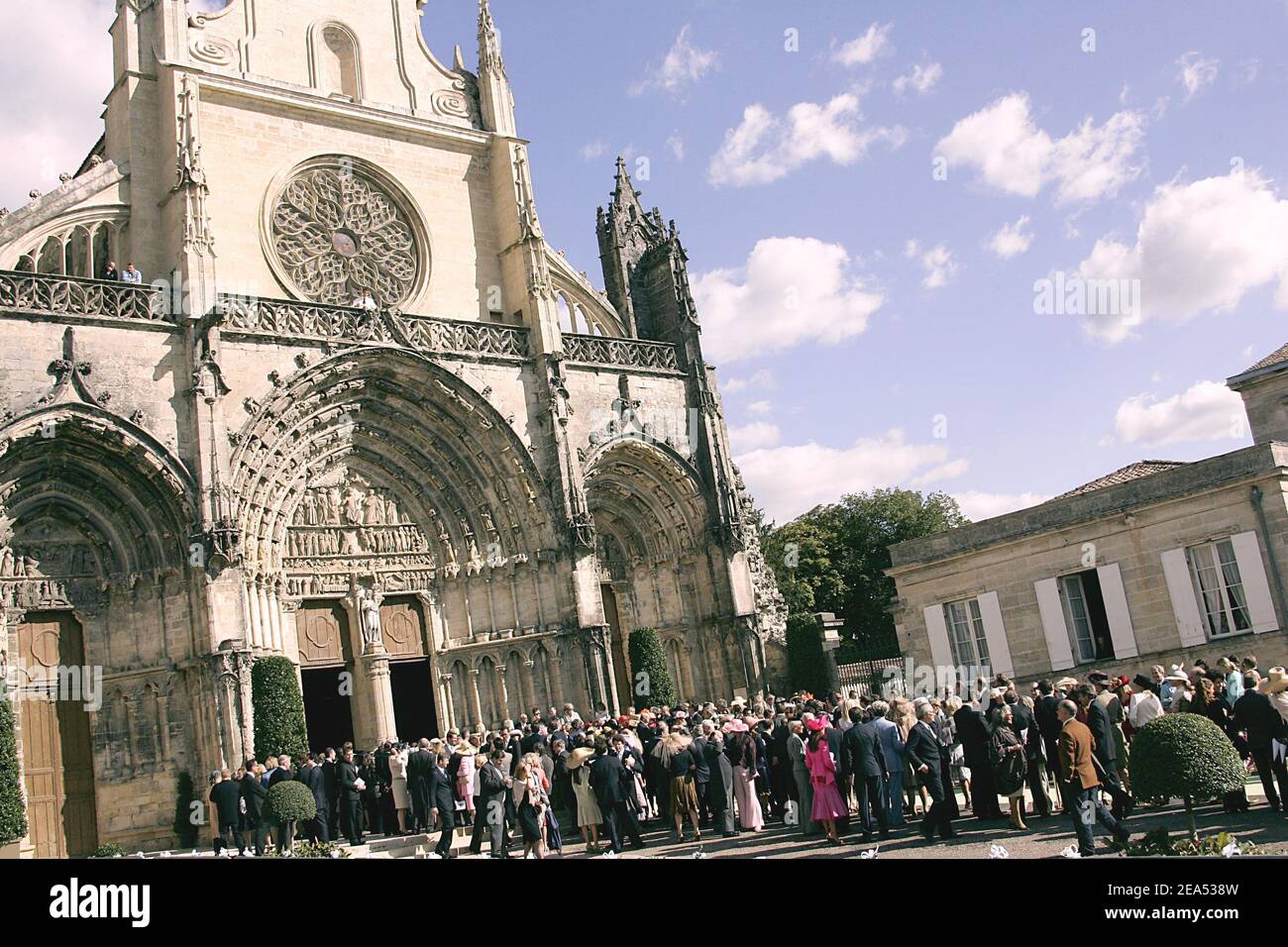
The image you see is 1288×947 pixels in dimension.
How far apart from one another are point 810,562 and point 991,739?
32263 millimetres

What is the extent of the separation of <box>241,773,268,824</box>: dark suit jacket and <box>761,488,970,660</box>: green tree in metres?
29.0

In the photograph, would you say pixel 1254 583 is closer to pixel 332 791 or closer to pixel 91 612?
pixel 332 791

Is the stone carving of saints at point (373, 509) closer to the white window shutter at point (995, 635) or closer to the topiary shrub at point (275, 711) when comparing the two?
the topiary shrub at point (275, 711)

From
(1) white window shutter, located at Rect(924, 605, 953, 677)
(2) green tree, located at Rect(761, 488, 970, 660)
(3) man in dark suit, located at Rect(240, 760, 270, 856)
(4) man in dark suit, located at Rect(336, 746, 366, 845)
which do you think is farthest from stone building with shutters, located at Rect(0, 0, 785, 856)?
(2) green tree, located at Rect(761, 488, 970, 660)

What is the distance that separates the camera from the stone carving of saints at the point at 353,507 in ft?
64.1

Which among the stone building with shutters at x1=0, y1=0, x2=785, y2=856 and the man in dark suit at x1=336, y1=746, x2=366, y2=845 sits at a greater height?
the stone building with shutters at x1=0, y1=0, x2=785, y2=856

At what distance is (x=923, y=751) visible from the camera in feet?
34.9

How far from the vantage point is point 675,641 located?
2303 centimetres

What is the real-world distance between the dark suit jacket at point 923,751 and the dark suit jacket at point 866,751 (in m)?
0.27

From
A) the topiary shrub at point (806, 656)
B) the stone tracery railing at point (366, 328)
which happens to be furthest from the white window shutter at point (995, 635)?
the stone tracery railing at point (366, 328)

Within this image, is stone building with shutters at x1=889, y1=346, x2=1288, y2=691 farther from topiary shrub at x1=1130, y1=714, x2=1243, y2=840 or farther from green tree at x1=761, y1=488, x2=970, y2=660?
green tree at x1=761, y1=488, x2=970, y2=660

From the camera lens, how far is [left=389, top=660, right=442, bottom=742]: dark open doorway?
19953 millimetres

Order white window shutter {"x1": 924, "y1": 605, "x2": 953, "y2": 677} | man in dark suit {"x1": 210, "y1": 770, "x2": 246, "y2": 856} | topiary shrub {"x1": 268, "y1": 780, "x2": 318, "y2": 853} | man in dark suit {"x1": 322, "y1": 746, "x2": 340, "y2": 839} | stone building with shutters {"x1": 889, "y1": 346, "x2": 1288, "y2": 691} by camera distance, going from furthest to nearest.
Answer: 1. white window shutter {"x1": 924, "y1": 605, "x2": 953, "y2": 677}
2. stone building with shutters {"x1": 889, "y1": 346, "x2": 1288, "y2": 691}
3. man in dark suit {"x1": 322, "y1": 746, "x2": 340, "y2": 839}
4. man in dark suit {"x1": 210, "y1": 770, "x2": 246, "y2": 856}
5. topiary shrub {"x1": 268, "y1": 780, "x2": 318, "y2": 853}
